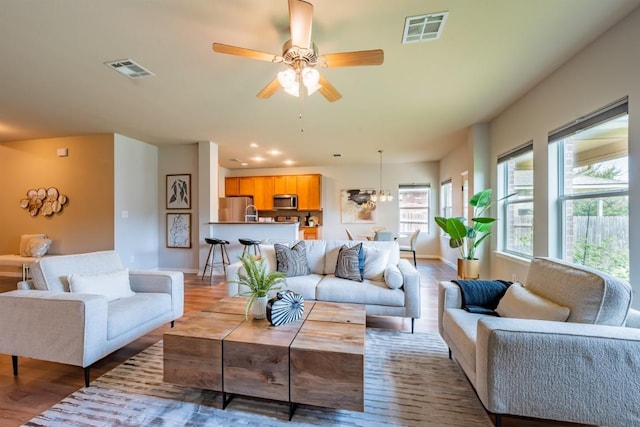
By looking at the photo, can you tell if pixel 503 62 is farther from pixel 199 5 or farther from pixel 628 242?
pixel 199 5

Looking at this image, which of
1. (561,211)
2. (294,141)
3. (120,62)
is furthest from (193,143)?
(561,211)

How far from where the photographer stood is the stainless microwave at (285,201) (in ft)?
25.0

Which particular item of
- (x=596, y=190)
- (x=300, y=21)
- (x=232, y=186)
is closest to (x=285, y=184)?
(x=232, y=186)

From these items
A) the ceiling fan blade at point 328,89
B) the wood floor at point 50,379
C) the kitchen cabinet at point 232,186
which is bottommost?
the wood floor at point 50,379

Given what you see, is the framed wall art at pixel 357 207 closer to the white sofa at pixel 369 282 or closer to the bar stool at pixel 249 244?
the bar stool at pixel 249 244

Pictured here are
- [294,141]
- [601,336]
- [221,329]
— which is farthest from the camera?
[294,141]

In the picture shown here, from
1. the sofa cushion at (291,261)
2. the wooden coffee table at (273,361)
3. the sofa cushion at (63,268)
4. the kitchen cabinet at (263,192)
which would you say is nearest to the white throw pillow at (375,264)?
the sofa cushion at (291,261)

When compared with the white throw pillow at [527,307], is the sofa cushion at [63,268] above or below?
above

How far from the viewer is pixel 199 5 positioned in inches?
72.6

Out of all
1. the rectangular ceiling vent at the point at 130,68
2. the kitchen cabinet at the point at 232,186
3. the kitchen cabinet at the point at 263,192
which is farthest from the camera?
the kitchen cabinet at the point at 232,186

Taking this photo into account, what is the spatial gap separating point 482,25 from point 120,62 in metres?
3.15

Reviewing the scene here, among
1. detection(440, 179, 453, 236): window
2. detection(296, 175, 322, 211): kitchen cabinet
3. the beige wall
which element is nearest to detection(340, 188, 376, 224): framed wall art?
detection(296, 175, 322, 211): kitchen cabinet

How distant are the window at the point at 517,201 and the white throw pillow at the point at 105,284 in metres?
4.45

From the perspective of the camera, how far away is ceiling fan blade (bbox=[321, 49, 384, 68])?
1.91 m
